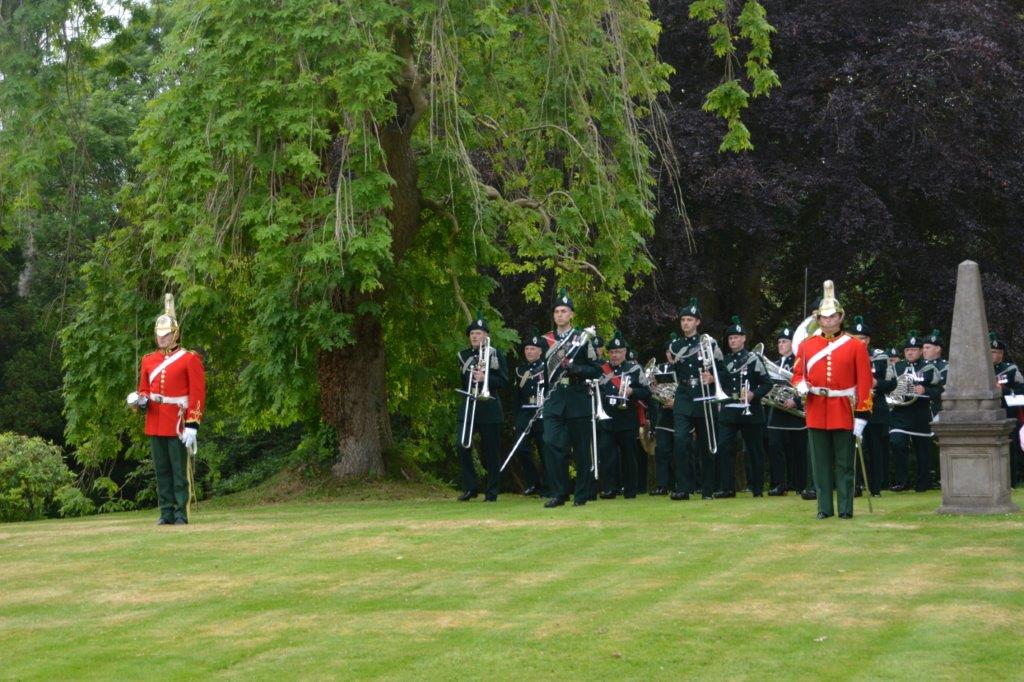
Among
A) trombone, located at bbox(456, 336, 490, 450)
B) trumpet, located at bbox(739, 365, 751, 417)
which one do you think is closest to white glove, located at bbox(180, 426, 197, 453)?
trombone, located at bbox(456, 336, 490, 450)

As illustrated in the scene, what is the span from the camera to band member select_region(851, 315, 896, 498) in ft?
64.0

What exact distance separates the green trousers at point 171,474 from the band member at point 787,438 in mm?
6843

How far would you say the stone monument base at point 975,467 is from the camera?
1438 cm

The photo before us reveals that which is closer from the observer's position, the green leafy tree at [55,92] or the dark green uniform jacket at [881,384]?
the green leafy tree at [55,92]

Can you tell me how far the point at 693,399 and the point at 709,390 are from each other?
223 mm

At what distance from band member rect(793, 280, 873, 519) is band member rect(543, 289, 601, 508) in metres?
2.67

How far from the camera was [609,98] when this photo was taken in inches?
754

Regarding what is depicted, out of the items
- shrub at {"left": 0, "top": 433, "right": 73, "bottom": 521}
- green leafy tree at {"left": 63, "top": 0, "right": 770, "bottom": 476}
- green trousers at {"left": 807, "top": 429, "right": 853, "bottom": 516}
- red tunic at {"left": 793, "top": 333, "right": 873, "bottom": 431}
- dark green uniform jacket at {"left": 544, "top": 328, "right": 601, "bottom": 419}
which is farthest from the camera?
shrub at {"left": 0, "top": 433, "right": 73, "bottom": 521}

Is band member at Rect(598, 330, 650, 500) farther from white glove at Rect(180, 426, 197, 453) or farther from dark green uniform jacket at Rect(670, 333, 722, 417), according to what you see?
white glove at Rect(180, 426, 197, 453)

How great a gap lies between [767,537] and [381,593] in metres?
3.58

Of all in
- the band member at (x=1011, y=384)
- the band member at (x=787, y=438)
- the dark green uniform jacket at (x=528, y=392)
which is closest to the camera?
the band member at (x=787, y=438)

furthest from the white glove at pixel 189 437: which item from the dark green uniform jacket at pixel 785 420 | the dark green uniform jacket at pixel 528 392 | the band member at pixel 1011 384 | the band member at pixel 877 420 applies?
the band member at pixel 1011 384

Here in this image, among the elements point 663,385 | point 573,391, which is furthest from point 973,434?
point 663,385

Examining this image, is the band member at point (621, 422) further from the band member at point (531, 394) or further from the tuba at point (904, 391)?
the tuba at point (904, 391)
